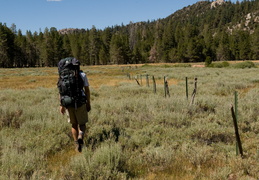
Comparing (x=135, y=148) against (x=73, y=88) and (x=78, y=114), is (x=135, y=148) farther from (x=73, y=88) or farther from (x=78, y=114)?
(x=73, y=88)

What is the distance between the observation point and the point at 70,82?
4246mm

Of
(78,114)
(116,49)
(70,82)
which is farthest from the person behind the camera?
(116,49)

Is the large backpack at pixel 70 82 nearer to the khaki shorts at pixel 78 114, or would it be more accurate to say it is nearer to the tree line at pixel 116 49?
the khaki shorts at pixel 78 114

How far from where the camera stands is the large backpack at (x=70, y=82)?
424cm

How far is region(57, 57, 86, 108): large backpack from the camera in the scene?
13.9 ft

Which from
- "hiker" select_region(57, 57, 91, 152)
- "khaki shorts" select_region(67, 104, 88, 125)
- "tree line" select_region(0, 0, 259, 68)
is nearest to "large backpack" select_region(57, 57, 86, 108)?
"hiker" select_region(57, 57, 91, 152)

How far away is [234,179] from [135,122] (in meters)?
3.25

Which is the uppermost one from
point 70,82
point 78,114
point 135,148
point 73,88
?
point 70,82

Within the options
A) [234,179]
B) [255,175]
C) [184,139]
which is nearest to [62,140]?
[184,139]

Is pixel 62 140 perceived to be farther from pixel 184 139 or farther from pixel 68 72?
pixel 184 139

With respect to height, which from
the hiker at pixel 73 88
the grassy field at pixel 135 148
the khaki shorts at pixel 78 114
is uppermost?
the hiker at pixel 73 88

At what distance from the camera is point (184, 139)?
503 cm

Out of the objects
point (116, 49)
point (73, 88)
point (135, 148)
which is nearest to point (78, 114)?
point (73, 88)

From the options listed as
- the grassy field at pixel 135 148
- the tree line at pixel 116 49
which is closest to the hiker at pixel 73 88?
the grassy field at pixel 135 148
